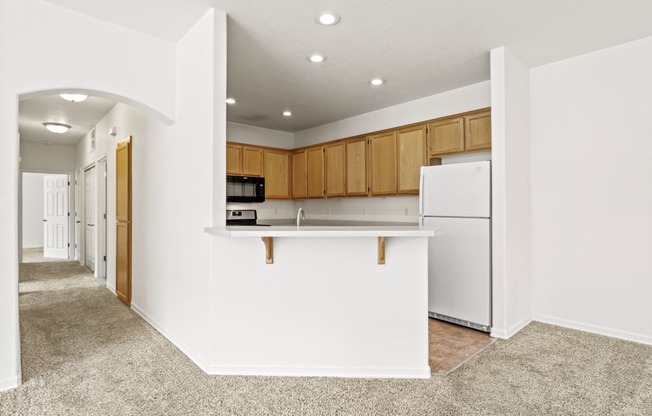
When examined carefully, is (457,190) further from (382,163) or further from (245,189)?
(245,189)

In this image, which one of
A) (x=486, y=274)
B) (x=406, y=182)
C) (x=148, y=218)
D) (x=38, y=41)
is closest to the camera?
(x=38, y=41)

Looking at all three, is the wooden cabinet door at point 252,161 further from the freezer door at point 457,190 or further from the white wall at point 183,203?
the freezer door at point 457,190

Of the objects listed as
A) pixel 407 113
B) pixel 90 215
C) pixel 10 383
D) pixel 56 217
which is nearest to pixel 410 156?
pixel 407 113

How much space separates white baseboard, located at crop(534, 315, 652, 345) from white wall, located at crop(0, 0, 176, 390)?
13.7ft

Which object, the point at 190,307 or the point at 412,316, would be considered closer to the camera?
the point at 412,316

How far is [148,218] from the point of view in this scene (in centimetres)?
368

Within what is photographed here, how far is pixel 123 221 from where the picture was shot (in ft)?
14.4

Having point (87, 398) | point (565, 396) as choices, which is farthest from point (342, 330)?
point (87, 398)

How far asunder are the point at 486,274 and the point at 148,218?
11.3ft

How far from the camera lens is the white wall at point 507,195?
128 inches

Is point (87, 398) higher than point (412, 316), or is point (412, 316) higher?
point (412, 316)

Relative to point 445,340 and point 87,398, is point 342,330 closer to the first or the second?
point 445,340

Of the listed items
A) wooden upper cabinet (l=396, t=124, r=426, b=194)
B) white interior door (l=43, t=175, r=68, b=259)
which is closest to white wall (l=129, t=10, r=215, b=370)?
wooden upper cabinet (l=396, t=124, r=426, b=194)

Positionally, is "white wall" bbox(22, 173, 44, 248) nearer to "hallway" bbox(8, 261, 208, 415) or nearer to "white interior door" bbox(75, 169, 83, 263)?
"white interior door" bbox(75, 169, 83, 263)
